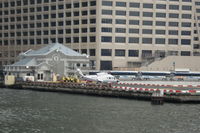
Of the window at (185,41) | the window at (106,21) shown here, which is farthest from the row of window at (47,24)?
the window at (185,41)

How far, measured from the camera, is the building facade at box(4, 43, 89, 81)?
393 ft

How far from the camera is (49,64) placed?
121312 mm

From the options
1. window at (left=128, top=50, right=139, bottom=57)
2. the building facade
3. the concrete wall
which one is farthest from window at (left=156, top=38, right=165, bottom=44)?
the building facade

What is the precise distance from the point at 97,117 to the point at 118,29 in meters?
93.1

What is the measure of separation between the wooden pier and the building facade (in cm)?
1325

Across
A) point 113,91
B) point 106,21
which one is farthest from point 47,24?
point 113,91

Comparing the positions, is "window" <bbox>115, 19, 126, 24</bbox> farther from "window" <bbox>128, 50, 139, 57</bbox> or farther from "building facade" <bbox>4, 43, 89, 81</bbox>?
"building facade" <bbox>4, 43, 89, 81</bbox>

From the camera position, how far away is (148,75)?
13100 cm

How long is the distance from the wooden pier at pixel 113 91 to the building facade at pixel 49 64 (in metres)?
13.3

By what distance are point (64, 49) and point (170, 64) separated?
37261 mm

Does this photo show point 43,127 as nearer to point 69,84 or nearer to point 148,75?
point 69,84

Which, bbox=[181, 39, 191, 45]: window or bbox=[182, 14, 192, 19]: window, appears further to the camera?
bbox=[182, 14, 192, 19]: window

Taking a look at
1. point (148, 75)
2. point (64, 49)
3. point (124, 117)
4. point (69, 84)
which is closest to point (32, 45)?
point (64, 49)

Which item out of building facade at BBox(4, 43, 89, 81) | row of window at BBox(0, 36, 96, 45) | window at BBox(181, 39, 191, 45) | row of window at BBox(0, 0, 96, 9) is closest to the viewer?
building facade at BBox(4, 43, 89, 81)
